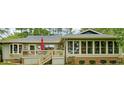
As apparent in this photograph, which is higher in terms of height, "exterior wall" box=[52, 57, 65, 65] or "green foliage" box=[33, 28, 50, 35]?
"green foliage" box=[33, 28, 50, 35]

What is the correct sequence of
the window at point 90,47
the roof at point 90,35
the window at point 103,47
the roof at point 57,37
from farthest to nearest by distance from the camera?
the window at point 90,47 < the window at point 103,47 < the roof at point 90,35 < the roof at point 57,37

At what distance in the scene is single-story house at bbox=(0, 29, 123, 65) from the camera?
468 inches

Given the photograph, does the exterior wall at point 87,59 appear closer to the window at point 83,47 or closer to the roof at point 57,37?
the window at point 83,47

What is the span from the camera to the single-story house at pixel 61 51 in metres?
11.9

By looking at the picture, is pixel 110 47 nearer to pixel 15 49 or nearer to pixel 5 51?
pixel 15 49

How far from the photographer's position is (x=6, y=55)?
12000 mm

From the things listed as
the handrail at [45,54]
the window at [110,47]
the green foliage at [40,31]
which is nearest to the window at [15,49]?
the handrail at [45,54]

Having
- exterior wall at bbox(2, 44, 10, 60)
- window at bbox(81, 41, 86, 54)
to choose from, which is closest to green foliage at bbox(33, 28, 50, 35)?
exterior wall at bbox(2, 44, 10, 60)

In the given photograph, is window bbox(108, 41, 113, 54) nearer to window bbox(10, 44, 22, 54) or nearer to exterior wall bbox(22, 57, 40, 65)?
exterior wall bbox(22, 57, 40, 65)

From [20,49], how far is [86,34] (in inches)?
87.7

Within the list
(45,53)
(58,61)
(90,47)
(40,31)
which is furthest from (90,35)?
(40,31)
